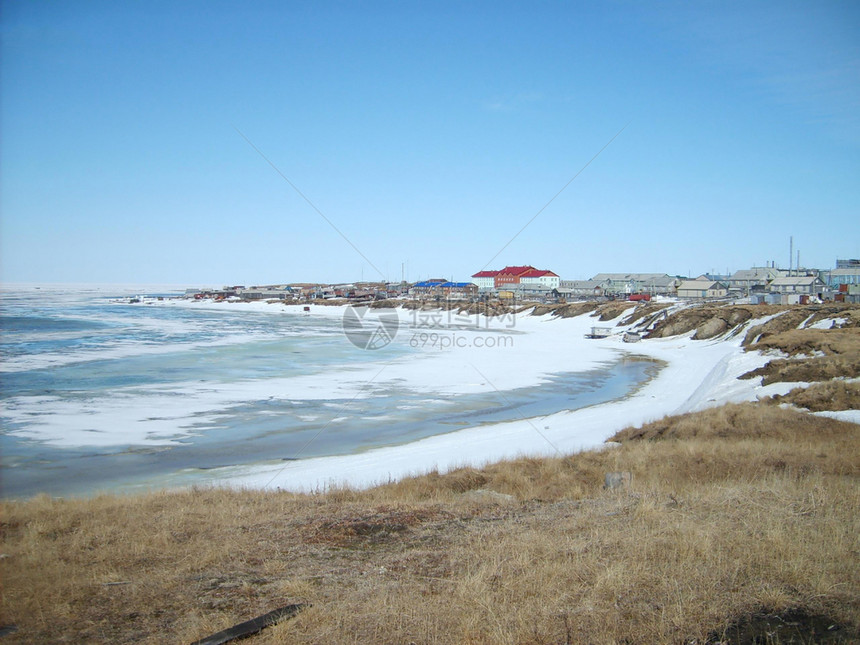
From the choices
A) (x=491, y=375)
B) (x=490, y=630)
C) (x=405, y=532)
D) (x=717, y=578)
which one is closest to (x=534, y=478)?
(x=405, y=532)

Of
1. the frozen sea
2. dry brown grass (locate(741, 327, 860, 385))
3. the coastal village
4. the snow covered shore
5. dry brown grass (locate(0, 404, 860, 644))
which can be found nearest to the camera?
dry brown grass (locate(0, 404, 860, 644))

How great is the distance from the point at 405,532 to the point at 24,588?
15.6 ft

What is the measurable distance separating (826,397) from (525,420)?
956 cm

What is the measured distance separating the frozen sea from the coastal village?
43384 millimetres

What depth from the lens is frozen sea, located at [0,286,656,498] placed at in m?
16.6

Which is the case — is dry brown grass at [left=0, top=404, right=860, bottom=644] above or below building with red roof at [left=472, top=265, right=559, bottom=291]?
below

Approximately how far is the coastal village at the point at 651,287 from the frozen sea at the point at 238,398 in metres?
43.4

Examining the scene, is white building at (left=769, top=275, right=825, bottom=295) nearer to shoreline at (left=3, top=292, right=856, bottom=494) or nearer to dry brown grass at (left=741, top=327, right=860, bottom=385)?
shoreline at (left=3, top=292, right=856, bottom=494)

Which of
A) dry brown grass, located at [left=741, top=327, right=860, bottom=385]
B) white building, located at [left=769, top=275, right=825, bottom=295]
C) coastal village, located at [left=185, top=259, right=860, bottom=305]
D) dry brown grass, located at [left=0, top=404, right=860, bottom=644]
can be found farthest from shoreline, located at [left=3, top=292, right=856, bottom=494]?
white building, located at [left=769, top=275, right=825, bottom=295]

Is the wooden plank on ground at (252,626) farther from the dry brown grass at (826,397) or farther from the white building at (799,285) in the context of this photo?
the white building at (799,285)

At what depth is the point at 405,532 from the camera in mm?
8719

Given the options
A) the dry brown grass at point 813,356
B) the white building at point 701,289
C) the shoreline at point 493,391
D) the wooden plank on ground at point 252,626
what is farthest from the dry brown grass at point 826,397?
the white building at point 701,289

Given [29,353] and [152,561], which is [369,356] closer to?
[29,353]

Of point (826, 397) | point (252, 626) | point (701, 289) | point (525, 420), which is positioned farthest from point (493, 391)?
point (701, 289)
